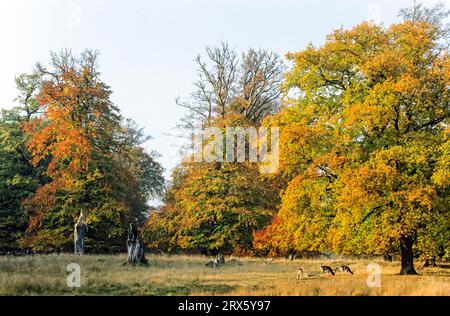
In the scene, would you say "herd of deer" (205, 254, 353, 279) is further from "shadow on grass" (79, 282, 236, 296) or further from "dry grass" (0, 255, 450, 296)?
"shadow on grass" (79, 282, 236, 296)

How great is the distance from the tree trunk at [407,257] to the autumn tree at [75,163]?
20410mm

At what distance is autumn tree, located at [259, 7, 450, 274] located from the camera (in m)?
19.3

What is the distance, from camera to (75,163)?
3403 centimetres

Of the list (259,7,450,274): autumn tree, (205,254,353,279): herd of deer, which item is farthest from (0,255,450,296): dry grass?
(259,7,450,274): autumn tree

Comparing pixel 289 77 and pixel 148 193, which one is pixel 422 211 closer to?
pixel 289 77

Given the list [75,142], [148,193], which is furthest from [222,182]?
[148,193]

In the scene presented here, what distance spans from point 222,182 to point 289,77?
573 inches

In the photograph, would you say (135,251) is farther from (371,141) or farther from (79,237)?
(371,141)

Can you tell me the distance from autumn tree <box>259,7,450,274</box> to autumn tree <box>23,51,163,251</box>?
16413 millimetres

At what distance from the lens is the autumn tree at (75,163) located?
34094mm

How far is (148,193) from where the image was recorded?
56.2 m

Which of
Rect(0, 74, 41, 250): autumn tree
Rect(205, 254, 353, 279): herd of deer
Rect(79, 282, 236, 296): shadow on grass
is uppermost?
Rect(0, 74, 41, 250): autumn tree

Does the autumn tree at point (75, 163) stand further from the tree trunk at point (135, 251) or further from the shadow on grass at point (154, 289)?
the shadow on grass at point (154, 289)

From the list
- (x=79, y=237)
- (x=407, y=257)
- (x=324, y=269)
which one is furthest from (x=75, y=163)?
(x=407, y=257)
